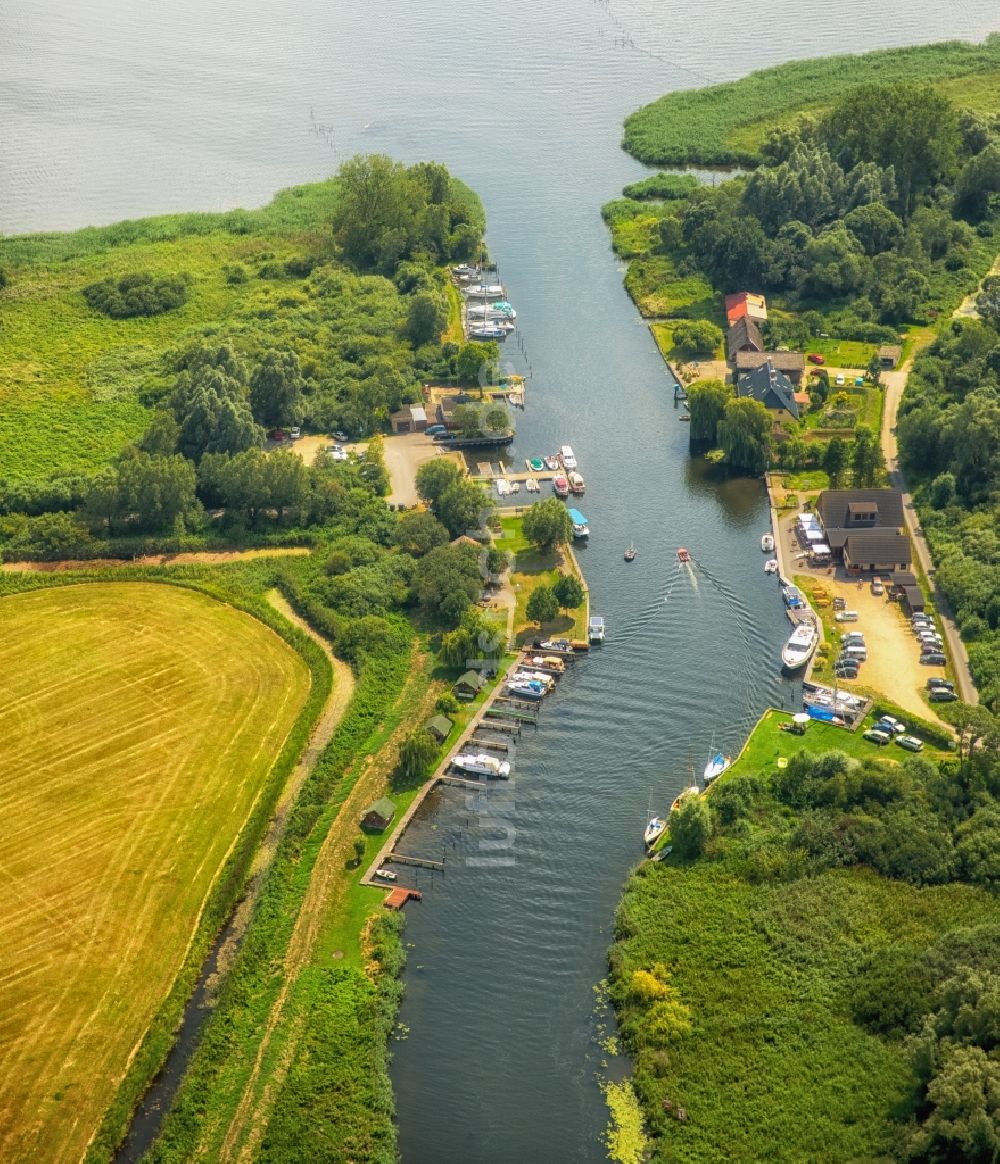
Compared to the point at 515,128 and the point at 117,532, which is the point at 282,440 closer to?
the point at 117,532

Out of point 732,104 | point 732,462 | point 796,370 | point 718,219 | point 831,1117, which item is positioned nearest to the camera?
point 831,1117

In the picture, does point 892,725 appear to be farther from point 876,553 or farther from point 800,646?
point 876,553

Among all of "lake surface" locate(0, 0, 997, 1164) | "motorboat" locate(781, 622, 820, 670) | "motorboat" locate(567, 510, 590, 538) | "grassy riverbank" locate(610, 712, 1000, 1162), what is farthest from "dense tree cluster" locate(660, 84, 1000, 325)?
"grassy riverbank" locate(610, 712, 1000, 1162)

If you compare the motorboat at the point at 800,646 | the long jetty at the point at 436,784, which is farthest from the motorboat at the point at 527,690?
the motorboat at the point at 800,646

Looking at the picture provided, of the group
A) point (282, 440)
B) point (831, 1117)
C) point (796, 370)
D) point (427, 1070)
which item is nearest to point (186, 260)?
point (282, 440)

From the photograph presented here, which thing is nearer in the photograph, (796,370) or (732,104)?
(796,370)

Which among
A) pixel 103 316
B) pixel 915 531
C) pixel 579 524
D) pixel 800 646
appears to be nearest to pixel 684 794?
pixel 800 646

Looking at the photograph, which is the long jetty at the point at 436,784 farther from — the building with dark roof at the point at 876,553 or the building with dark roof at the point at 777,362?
the building with dark roof at the point at 777,362

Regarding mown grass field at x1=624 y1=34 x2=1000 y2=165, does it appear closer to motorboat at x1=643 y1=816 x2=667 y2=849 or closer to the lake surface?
the lake surface
